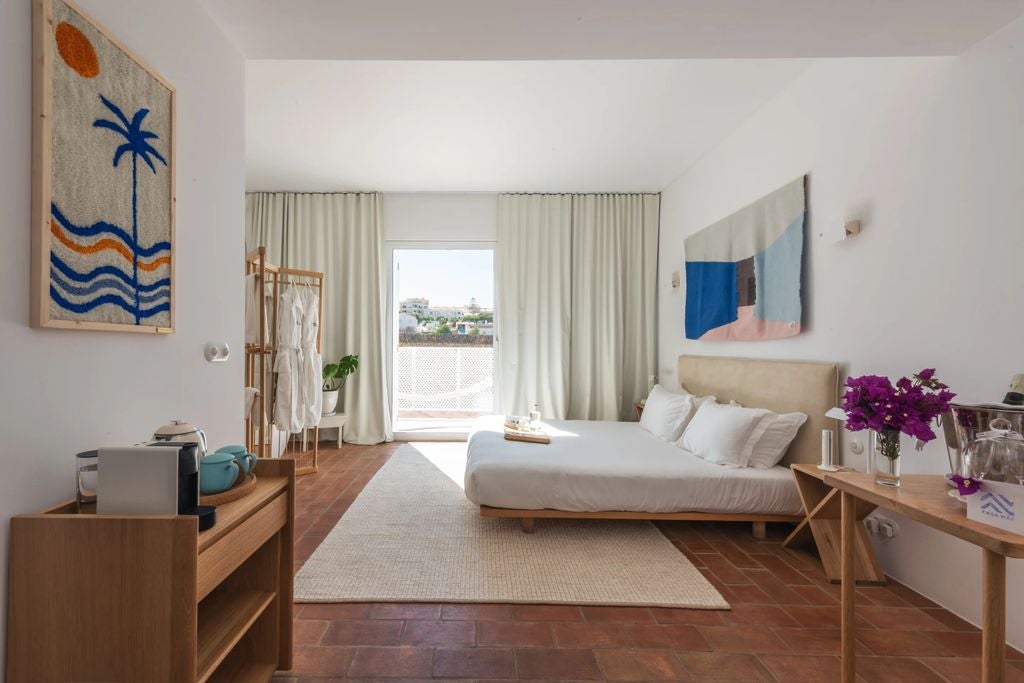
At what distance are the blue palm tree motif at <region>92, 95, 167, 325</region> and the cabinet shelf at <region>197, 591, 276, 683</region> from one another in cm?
88

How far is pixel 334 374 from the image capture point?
4.71 meters

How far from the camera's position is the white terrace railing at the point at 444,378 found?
5547 millimetres

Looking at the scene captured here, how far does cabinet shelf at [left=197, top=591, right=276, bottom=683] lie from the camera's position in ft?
3.89

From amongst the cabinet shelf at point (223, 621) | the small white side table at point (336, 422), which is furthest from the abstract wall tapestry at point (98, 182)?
the small white side table at point (336, 422)

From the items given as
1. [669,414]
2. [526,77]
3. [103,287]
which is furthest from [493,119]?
[103,287]

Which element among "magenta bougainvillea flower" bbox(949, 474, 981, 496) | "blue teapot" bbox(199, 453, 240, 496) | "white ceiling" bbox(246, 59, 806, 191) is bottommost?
"blue teapot" bbox(199, 453, 240, 496)

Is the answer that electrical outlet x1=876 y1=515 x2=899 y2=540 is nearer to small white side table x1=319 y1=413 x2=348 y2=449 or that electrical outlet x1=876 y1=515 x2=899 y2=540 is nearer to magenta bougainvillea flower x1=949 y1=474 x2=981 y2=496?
magenta bougainvillea flower x1=949 y1=474 x2=981 y2=496

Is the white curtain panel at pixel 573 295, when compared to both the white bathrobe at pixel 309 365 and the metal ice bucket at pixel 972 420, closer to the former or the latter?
the white bathrobe at pixel 309 365

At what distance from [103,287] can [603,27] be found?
6.12ft

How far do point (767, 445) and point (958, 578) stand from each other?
944mm

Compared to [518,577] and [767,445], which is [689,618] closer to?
[518,577]

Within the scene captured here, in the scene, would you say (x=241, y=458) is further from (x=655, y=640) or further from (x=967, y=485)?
(x=967, y=485)

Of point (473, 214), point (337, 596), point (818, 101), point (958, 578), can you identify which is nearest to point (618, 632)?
point (337, 596)

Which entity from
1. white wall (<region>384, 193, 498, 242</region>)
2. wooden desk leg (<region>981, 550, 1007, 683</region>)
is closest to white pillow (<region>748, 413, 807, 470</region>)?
wooden desk leg (<region>981, 550, 1007, 683</region>)
